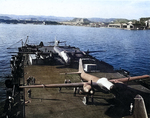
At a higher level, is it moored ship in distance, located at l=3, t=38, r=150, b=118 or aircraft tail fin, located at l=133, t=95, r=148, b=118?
aircraft tail fin, located at l=133, t=95, r=148, b=118

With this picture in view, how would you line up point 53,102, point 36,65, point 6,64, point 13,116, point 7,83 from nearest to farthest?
point 13,116, point 53,102, point 7,83, point 36,65, point 6,64

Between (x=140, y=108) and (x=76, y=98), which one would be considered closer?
(x=140, y=108)

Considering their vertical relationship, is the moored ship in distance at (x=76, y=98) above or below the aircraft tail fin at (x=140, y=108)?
below

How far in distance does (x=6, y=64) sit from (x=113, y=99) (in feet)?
174

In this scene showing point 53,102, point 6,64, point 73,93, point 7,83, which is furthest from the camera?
point 6,64

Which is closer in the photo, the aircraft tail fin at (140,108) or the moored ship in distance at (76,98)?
the aircraft tail fin at (140,108)

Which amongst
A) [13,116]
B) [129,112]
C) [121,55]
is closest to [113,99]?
[129,112]

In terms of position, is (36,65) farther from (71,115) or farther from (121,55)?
(121,55)

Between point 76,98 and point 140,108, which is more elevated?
point 140,108

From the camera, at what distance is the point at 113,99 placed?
2838 centimetres

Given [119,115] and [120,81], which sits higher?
[120,81]

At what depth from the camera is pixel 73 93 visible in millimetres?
30250

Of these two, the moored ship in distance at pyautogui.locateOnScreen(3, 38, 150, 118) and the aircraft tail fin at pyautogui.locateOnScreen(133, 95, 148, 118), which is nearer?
the aircraft tail fin at pyautogui.locateOnScreen(133, 95, 148, 118)

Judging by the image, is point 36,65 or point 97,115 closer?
point 97,115
